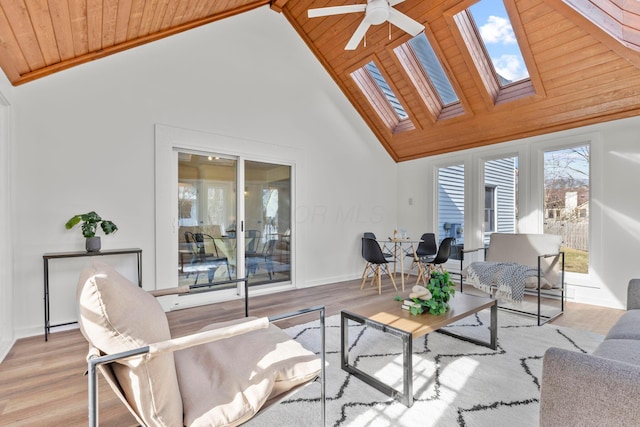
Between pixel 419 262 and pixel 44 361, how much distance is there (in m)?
4.54

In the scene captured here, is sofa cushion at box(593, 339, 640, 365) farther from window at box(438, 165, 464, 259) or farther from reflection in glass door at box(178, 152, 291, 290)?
window at box(438, 165, 464, 259)

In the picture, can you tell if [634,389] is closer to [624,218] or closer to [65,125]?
[624,218]

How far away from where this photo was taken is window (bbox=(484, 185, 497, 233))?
16.8ft

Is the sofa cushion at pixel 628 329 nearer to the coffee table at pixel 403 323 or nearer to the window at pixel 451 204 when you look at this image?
the coffee table at pixel 403 323

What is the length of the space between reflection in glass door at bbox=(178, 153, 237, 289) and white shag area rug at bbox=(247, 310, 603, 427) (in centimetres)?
166

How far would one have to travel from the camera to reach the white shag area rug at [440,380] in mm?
1707

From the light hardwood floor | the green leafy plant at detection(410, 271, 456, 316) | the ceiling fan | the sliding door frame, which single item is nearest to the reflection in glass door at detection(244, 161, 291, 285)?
the sliding door frame

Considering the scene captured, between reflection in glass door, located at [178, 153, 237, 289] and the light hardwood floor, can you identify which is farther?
reflection in glass door, located at [178, 153, 237, 289]

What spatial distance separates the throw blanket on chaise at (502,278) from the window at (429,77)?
2422 mm

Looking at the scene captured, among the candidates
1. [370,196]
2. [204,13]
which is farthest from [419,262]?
[204,13]

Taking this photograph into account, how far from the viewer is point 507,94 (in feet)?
13.9

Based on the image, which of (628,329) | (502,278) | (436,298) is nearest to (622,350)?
(628,329)

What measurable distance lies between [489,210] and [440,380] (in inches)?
151

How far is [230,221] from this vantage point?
4.23 metres
